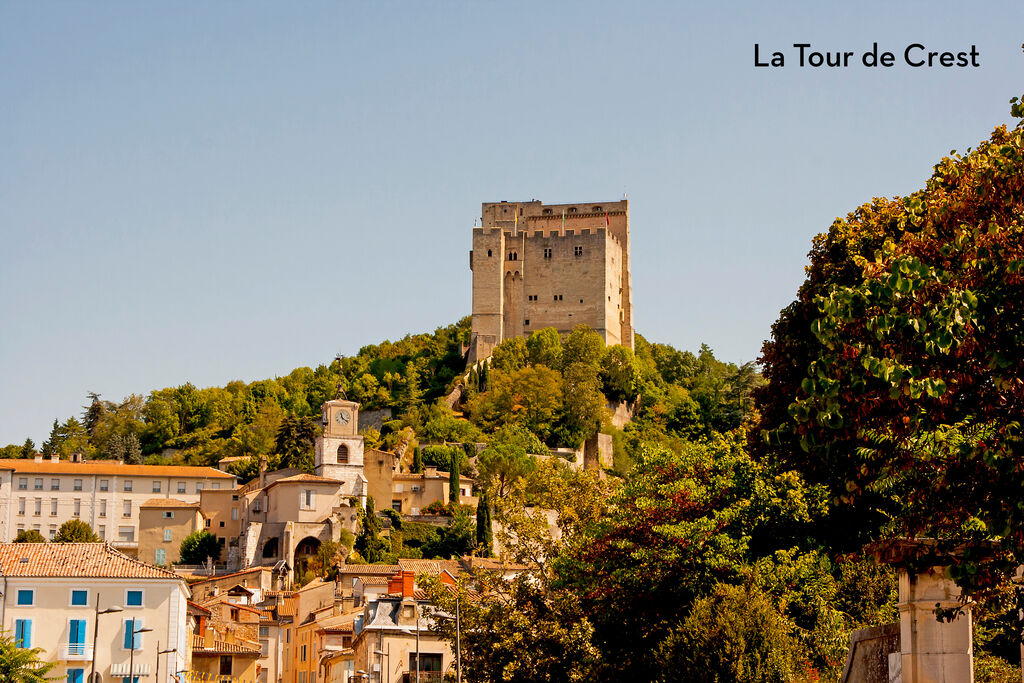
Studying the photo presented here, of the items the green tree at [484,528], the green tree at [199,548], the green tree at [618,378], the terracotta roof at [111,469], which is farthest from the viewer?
the green tree at [618,378]

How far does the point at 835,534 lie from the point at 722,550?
3231 millimetres

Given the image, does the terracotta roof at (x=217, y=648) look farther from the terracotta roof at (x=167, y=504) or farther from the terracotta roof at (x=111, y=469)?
the terracotta roof at (x=111, y=469)

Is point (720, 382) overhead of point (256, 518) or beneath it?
overhead

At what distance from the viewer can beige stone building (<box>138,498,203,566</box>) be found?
4139 inches

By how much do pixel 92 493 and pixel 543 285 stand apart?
4601 cm

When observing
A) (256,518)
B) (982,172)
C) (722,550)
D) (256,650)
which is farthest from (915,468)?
(256,518)

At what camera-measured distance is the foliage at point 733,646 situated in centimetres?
2959

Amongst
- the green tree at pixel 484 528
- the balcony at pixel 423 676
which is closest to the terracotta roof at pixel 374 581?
the green tree at pixel 484 528

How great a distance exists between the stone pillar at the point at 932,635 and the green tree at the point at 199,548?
9200cm

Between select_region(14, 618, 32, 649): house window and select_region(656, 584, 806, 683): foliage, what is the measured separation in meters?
25.7

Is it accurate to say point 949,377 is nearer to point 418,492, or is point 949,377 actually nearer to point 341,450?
point 341,450

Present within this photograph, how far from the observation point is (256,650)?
5822 centimetres

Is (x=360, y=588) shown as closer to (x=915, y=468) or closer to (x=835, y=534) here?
(x=835, y=534)

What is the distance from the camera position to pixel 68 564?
50000 millimetres
